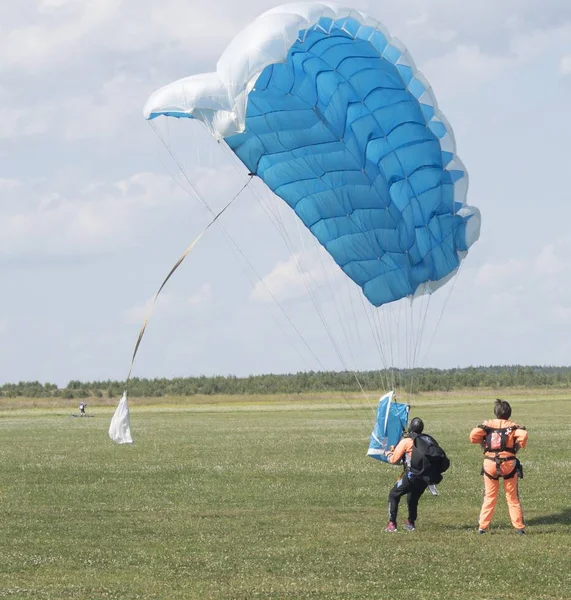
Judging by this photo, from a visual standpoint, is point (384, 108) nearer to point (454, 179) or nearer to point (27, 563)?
point (454, 179)

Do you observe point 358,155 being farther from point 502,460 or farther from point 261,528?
point 261,528

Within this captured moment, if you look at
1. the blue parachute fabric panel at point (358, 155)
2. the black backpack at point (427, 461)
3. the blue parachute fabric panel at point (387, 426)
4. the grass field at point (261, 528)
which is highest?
the blue parachute fabric panel at point (358, 155)

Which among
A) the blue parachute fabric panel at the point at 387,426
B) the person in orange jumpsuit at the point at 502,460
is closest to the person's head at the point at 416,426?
the person in orange jumpsuit at the point at 502,460

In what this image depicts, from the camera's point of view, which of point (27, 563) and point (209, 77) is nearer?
point (27, 563)

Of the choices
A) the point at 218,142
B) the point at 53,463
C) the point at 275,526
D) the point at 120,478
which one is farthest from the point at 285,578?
the point at 53,463

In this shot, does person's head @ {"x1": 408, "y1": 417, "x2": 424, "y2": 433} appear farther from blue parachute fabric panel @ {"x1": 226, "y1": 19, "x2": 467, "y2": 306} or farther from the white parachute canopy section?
the white parachute canopy section

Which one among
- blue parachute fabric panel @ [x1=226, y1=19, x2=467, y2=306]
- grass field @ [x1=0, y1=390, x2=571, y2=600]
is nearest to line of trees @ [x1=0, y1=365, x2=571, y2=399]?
grass field @ [x1=0, y1=390, x2=571, y2=600]

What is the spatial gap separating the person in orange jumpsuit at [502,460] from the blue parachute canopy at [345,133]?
402 centimetres

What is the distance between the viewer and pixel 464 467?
21.9m

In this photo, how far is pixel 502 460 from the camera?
42.3 feet

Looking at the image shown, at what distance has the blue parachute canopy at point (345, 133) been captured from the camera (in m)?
14.5

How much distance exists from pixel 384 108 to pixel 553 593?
781cm

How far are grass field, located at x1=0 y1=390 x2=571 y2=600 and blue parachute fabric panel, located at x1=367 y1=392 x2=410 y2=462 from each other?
1.05 m

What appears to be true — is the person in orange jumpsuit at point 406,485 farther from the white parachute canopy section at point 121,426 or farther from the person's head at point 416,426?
the white parachute canopy section at point 121,426
